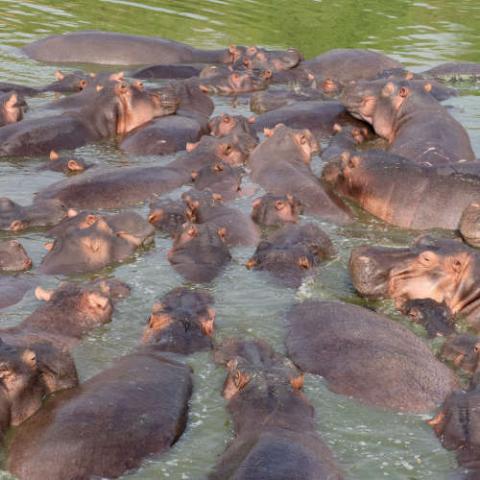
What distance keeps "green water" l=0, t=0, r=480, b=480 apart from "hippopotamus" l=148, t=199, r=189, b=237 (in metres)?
0.20

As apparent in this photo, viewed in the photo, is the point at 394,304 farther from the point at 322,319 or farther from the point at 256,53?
the point at 256,53

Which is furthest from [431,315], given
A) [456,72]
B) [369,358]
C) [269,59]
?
[269,59]

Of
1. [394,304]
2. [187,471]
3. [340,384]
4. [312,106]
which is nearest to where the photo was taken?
[187,471]

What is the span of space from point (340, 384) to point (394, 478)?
80 cm

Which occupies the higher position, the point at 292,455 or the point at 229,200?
the point at 292,455

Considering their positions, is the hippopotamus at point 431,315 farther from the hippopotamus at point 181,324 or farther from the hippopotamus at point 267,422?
the hippopotamus at point 181,324

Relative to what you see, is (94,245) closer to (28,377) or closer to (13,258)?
(13,258)

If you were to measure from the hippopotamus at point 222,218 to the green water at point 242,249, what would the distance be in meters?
0.24

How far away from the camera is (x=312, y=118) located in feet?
38.4

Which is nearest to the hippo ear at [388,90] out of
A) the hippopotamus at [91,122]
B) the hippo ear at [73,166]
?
the hippopotamus at [91,122]

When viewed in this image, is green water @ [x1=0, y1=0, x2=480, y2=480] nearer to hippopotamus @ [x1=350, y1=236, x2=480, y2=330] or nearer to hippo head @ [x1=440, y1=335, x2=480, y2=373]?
hippopotamus @ [x1=350, y1=236, x2=480, y2=330]

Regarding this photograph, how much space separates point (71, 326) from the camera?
263 inches

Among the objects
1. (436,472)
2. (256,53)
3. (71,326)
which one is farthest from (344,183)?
(256,53)

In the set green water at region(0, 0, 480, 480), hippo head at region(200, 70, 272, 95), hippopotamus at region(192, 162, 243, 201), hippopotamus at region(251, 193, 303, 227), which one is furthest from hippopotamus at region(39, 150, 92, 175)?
hippo head at region(200, 70, 272, 95)
